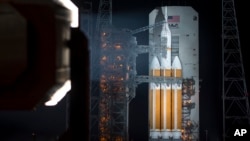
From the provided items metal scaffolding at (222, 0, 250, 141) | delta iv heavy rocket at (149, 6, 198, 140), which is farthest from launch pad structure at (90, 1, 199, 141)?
metal scaffolding at (222, 0, 250, 141)

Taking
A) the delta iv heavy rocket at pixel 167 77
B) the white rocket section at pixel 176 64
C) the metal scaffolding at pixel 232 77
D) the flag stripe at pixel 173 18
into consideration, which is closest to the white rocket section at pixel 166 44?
the delta iv heavy rocket at pixel 167 77

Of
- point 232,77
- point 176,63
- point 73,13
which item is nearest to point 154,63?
point 176,63

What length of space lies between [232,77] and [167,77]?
10.8 feet

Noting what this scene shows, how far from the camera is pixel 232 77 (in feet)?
64.6

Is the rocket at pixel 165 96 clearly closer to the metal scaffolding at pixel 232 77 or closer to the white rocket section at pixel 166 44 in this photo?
the white rocket section at pixel 166 44

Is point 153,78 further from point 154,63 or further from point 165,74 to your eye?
point 165,74

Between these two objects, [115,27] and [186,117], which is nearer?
[115,27]

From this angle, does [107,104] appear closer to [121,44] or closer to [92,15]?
[121,44]

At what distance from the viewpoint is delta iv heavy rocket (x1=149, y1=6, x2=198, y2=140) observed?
21109 mm

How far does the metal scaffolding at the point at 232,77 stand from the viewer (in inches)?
748

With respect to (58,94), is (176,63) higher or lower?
higher

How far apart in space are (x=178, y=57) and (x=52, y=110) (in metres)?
6.86

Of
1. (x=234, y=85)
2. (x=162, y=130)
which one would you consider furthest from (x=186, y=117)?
(x=234, y=85)

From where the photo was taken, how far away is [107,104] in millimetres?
19391
